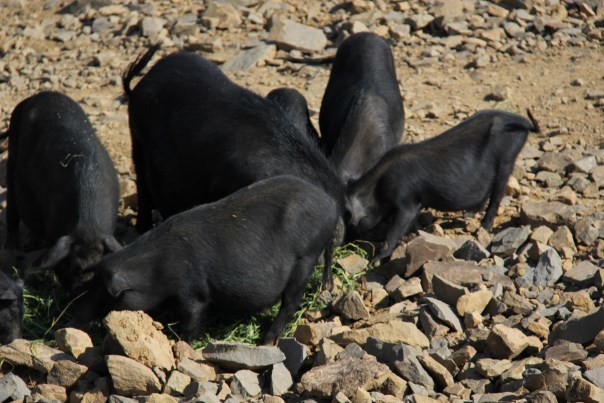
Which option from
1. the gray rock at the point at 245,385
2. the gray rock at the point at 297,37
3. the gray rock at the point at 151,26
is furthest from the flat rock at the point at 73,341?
the gray rock at the point at 151,26

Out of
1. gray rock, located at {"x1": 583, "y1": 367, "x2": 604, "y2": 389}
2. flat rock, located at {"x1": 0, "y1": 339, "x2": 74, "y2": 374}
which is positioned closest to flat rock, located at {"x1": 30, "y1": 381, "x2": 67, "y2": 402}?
flat rock, located at {"x1": 0, "y1": 339, "x2": 74, "y2": 374}

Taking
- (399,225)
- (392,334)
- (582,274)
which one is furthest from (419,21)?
(392,334)

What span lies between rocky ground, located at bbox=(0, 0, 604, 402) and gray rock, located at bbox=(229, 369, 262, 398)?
0.04ft

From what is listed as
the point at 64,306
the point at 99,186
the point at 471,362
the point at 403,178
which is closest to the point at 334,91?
the point at 403,178

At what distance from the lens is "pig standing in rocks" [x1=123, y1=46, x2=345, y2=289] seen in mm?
7238

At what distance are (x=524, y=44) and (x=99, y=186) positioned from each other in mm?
5394

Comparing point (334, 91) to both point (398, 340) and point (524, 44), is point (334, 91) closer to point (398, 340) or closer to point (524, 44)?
point (524, 44)

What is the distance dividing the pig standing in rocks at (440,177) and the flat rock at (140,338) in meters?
2.30

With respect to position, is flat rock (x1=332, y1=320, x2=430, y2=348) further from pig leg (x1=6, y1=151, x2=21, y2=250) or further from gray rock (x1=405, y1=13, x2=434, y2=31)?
gray rock (x1=405, y1=13, x2=434, y2=31)

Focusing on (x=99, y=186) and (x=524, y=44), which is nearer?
(x=99, y=186)

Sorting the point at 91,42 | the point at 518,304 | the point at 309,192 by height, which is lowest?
the point at 91,42

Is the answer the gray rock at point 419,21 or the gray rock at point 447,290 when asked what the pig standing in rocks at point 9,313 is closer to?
the gray rock at point 447,290

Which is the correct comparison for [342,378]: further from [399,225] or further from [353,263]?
[399,225]

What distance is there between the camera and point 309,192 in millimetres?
6707
